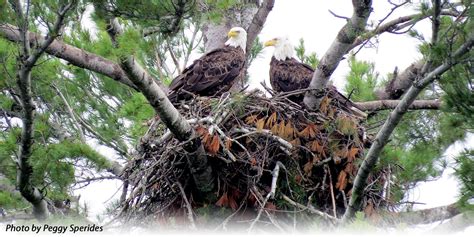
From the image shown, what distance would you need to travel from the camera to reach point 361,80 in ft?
23.3

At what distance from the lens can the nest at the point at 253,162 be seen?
544 centimetres

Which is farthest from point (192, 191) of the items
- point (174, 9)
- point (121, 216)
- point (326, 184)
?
point (174, 9)

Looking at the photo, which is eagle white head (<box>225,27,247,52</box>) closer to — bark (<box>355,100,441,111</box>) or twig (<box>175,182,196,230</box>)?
bark (<box>355,100,441,111</box>)

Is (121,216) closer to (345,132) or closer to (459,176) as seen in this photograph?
(345,132)

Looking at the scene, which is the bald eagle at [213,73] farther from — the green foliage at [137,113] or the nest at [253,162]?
the nest at [253,162]

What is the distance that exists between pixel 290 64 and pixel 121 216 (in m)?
2.25

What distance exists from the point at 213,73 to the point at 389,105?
144 cm

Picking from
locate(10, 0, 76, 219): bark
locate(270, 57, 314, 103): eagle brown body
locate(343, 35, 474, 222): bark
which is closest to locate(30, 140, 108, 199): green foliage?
locate(10, 0, 76, 219): bark

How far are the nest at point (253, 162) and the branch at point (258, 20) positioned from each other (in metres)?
1.25

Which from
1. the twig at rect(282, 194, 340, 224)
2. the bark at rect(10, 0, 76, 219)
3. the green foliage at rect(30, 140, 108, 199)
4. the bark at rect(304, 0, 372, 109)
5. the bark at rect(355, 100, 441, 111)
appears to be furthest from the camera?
the bark at rect(355, 100, 441, 111)

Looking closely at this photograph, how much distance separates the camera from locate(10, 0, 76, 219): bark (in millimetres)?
4289

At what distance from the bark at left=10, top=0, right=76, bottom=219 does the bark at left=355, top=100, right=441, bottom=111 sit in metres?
2.56

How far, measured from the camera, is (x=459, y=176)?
4180 millimetres

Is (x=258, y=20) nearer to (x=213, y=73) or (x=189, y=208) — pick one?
(x=213, y=73)
